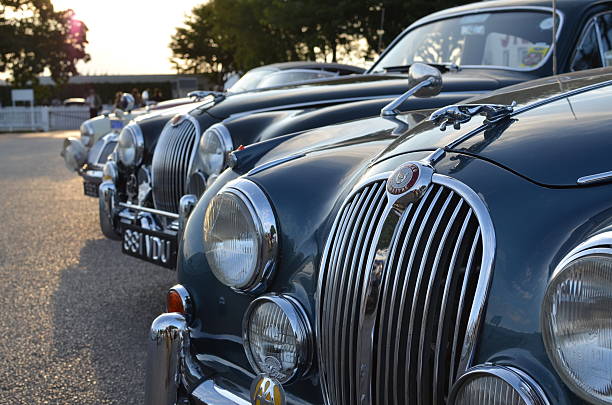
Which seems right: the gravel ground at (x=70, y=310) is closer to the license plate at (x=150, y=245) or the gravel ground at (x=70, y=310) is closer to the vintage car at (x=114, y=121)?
the license plate at (x=150, y=245)

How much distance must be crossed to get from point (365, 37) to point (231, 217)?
74.4ft

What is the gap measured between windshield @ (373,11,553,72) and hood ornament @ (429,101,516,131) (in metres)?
2.54

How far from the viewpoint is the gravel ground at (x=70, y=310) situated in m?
3.41

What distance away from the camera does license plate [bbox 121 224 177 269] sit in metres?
4.23

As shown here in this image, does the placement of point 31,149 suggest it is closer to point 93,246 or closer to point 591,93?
point 93,246

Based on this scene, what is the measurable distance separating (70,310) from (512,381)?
11.5 feet

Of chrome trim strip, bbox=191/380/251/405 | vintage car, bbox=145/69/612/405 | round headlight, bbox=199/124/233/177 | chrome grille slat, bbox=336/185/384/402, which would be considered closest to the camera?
vintage car, bbox=145/69/612/405

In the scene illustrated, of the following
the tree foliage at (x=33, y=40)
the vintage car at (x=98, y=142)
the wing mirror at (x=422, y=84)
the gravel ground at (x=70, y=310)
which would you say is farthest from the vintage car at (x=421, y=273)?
the tree foliage at (x=33, y=40)

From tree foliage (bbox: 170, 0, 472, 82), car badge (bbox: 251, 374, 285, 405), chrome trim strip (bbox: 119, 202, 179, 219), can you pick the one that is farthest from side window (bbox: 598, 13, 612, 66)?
tree foliage (bbox: 170, 0, 472, 82)

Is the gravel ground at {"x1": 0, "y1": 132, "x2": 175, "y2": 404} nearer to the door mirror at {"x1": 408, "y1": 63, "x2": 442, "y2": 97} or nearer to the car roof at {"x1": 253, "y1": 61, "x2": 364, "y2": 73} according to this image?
the door mirror at {"x1": 408, "y1": 63, "x2": 442, "y2": 97}

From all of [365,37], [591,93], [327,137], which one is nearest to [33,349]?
[327,137]

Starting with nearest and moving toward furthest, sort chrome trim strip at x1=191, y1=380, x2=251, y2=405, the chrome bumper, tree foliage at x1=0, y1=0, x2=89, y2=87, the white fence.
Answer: chrome trim strip at x1=191, y1=380, x2=251, y2=405 < the chrome bumper < the white fence < tree foliage at x1=0, y1=0, x2=89, y2=87

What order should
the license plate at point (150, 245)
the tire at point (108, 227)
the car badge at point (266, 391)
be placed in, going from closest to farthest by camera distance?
the car badge at point (266, 391) < the license plate at point (150, 245) < the tire at point (108, 227)

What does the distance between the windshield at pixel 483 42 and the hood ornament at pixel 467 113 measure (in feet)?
8.34
